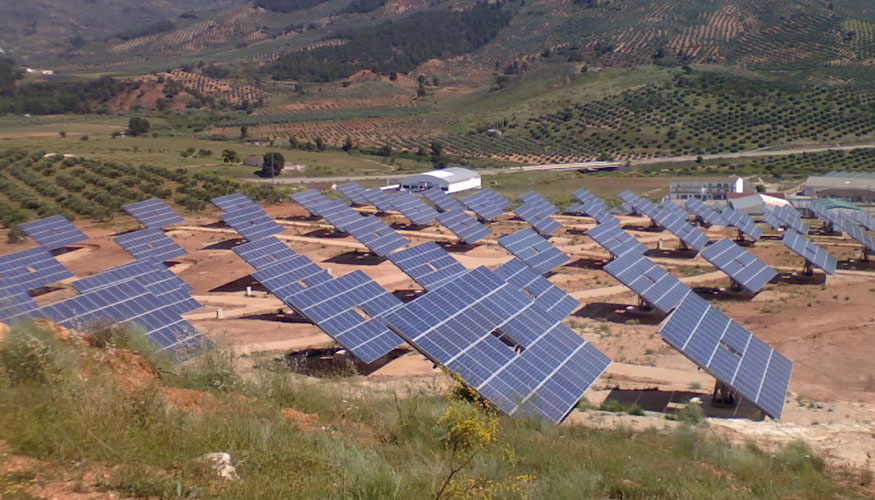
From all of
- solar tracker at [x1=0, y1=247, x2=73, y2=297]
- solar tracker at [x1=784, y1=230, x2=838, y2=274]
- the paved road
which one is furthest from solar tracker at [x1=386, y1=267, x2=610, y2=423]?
the paved road

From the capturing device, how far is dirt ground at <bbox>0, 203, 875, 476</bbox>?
20.2 meters

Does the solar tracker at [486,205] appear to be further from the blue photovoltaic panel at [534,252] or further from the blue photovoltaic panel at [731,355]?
the blue photovoltaic panel at [731,355]

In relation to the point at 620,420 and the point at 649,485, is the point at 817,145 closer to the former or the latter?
the point at 620,420

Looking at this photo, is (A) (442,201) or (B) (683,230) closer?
(B) (683,230)

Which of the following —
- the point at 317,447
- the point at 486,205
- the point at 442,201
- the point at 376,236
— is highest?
the point at 317,447

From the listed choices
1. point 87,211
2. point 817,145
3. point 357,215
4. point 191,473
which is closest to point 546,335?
point 191,473

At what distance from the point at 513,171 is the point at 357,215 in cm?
4420

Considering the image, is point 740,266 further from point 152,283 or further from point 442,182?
point 442,182

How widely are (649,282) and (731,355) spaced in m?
10.0

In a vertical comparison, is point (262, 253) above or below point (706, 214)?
above

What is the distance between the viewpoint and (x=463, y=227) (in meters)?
44.1

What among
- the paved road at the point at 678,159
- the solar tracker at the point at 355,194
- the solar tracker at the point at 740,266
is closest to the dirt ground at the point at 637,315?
the solar tracker at the point at 740,266

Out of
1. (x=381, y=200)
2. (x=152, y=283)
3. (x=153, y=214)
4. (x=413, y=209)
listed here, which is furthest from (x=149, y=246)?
(x=381, y=200)

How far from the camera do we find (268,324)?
28.0 meters
